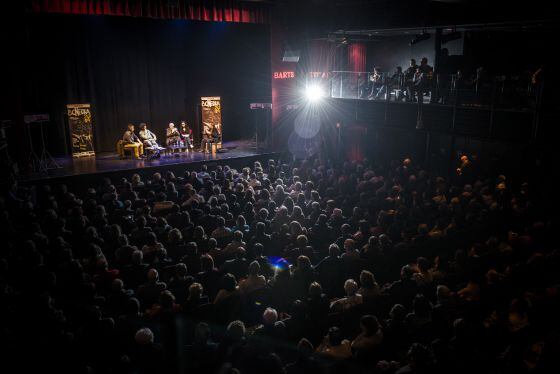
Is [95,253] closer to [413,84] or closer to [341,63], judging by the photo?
[413,84]

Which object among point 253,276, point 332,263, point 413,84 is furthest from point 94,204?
point 413,84

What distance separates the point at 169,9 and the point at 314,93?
6.07m

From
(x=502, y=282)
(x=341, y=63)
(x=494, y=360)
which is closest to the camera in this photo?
(x=494, y=360)

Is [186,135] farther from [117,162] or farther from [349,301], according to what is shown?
[349,301]

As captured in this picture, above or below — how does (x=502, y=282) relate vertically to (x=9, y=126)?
below

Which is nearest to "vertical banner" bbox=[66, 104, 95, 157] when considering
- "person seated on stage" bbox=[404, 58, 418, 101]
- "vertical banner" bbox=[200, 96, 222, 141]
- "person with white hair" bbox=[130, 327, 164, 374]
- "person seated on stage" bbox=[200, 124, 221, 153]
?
"person seated on stage" bbox=[200, 124, 221, 153]

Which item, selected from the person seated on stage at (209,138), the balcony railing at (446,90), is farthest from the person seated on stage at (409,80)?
the person seated on stage at (209,138)

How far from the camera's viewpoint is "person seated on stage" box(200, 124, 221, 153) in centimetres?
1554

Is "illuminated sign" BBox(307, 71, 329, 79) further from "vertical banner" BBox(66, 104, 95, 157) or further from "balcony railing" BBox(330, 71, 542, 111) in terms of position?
"vertical banner" BBox(66, 104, 95, 157)

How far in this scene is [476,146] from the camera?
14.9 m

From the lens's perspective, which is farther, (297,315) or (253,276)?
(253,276)

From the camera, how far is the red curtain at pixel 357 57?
68.3 ft

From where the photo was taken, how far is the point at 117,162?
13727 mm

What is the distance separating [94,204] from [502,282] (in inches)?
267
